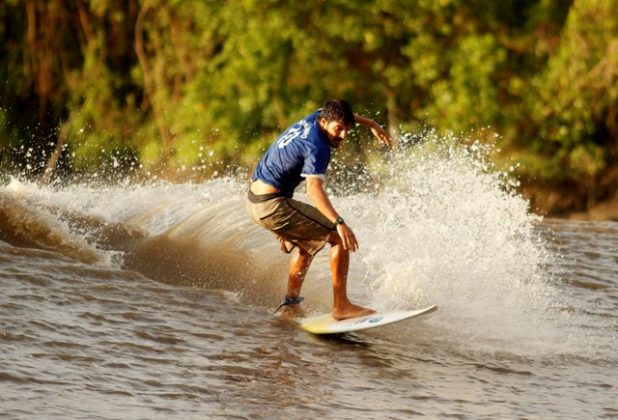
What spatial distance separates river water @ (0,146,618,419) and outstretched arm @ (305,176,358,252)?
0.71 m

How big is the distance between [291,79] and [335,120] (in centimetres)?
1126

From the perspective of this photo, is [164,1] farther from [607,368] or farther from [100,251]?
[607,368]

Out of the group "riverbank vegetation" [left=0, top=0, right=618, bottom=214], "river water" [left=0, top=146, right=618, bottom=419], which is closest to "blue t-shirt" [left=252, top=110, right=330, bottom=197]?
"river water" [left=0, top=146, right=618, bottom=419]

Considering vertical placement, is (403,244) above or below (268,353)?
above

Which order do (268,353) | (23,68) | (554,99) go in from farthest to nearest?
(23,68)
(554,99)
(268,353)

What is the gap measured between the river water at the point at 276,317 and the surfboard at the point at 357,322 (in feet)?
0.33

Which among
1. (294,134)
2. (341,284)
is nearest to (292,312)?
(341,284)

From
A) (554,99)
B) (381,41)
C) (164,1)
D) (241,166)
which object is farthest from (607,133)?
(164,1)

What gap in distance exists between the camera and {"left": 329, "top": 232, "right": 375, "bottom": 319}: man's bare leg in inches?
Result: 311

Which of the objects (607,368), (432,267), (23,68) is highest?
(23,68)

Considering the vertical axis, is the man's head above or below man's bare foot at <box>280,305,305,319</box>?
above

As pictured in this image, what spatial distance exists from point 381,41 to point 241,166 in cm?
303

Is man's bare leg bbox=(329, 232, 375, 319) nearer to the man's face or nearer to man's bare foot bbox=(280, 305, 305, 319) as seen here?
man's bare foot bbox=(280, 305, 305, 319)

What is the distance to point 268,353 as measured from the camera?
7309 mm
